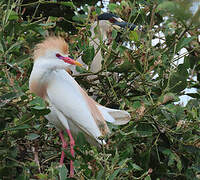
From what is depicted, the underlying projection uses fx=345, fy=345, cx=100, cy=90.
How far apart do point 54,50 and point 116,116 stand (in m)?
0.44

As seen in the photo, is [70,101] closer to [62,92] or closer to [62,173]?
[62,92]

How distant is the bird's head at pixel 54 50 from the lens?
1651 mm

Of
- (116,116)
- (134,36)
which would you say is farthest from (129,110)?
(134,36)

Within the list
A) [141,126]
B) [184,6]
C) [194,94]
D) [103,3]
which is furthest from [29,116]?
[103,3]

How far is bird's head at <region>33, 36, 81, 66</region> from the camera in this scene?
1.65 metres

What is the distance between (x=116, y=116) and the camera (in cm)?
153

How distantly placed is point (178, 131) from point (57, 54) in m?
0.67

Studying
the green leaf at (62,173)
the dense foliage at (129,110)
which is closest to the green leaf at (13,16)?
the dense foliage at (129,110)

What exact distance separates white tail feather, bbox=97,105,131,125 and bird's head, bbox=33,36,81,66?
0.94 feet

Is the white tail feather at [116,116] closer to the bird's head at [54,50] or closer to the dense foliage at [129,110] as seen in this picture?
the dense foliage at [129,110]

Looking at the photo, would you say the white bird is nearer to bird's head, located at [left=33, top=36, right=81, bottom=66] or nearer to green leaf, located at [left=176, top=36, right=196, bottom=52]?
bird's head, located at [left=33, top=36, right=81, bottom=66]

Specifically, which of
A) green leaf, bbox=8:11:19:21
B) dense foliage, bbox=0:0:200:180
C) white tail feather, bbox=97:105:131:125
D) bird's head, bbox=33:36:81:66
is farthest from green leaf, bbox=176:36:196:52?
green leaf, bbox=8:11:19:21

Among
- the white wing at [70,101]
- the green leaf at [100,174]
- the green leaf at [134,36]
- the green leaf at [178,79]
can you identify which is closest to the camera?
the green leaf at [100,174]

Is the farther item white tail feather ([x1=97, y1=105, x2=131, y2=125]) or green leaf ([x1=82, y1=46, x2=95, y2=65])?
green leaf ([x1=82, y1=46, x2=95, y2=65])
